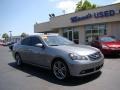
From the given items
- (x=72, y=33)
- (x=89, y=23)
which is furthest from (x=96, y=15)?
(x=72, y=33)

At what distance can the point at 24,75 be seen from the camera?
26.3ft

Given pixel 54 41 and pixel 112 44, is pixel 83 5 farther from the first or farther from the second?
pixel 54 41

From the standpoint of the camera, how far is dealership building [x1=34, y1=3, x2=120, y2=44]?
21.5 meters

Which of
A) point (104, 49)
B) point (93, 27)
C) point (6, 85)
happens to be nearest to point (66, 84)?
point (6, 85)

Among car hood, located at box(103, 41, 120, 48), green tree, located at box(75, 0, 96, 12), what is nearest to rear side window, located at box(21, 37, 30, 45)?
car hood, located at box(103, 41, 120, 48)

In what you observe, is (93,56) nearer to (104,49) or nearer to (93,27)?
(104,49)

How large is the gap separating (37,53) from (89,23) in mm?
17261

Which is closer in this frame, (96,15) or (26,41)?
(26,41)

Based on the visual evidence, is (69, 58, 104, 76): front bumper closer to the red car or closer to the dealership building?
the red car

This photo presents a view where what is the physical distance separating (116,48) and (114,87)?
664cm

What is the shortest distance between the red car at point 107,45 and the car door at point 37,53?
5.39 meters

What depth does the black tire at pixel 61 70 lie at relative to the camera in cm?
663

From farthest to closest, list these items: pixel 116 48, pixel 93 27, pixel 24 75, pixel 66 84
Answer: pixel 93 27
pixel 116 48
pixel 24 75
pixel 66 84

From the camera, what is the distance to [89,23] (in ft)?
80.0
